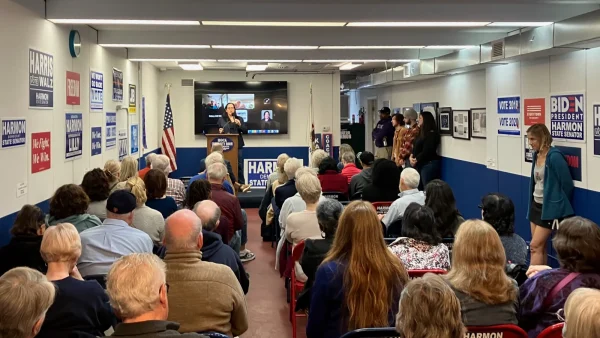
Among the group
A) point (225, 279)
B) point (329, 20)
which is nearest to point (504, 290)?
point (225, 279)

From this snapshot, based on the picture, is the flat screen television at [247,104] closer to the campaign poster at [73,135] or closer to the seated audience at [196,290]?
the campaign poster at [73,135]

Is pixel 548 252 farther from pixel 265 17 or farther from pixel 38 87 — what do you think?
pixel 38 87

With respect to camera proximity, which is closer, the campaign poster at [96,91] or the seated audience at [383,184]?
the seated audience at [383,184]

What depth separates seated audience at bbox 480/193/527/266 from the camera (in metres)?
3.94

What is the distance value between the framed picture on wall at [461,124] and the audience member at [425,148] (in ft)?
1.37

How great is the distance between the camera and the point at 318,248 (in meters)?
3.63

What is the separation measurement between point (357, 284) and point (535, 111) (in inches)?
224

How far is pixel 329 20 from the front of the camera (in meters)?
6.13

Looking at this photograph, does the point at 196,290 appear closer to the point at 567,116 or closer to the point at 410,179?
the point at 410,179

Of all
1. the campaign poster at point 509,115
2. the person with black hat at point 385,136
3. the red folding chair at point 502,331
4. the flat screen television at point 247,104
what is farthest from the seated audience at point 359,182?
the flat screen television at point 247,104

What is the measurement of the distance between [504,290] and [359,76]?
1491 cm

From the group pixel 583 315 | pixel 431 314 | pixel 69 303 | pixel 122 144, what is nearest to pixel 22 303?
pixel 69 303

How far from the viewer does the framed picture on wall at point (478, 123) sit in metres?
9.73

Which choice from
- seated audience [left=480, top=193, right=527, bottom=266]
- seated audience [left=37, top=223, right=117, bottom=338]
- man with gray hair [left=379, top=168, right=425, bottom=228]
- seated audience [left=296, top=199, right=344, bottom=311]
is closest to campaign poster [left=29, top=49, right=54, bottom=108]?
seated audience [left=37, top=223, right=117, bottom=338]
